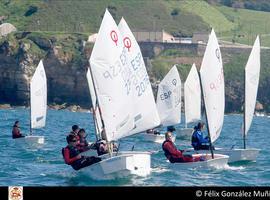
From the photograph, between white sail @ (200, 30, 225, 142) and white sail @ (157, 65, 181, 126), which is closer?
white sail @ (200, 30, 225, 142)

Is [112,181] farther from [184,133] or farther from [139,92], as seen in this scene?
[184,133]

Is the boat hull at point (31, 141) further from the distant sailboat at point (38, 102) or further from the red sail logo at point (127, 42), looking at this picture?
the red sail logo at point (127, 42)

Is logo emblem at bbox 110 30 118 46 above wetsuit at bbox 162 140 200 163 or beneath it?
above

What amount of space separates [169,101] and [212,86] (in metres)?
26.1

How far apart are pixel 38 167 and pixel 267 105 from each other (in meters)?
139

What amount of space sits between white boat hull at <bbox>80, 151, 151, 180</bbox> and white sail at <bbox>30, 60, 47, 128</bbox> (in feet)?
93.5

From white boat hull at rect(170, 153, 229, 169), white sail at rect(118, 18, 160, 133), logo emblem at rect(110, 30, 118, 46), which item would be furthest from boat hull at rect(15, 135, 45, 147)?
logo emblem at rect(110, 30, 118, 46)

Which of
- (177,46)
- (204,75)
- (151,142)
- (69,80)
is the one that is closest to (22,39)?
(69,80)

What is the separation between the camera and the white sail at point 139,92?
37438 mm

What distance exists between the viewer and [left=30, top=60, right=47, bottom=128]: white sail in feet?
204

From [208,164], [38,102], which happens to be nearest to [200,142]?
[208,164]

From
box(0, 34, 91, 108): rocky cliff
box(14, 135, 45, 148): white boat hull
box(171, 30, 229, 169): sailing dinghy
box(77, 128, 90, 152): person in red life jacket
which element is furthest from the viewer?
box(0, 34, 91, 108): rocky cliff

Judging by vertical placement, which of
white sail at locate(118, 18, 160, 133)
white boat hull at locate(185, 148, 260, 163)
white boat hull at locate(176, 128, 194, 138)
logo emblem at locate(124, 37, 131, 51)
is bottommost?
white boat hull at locate(185, 148, 260, 163)
